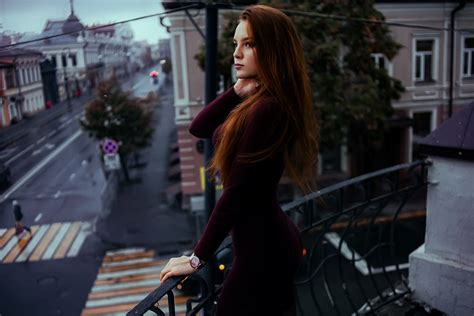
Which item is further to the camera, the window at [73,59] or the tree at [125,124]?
the tree at [125,124]

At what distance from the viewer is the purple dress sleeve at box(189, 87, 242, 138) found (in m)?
1.83

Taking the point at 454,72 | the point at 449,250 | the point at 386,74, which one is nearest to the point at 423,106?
the point at 386,74

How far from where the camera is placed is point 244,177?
5.01ft

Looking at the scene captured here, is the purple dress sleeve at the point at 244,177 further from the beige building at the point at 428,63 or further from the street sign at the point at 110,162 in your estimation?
the street sign at the point at 110,162

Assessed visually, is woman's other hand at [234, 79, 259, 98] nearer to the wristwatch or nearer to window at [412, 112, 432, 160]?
the wristwatch

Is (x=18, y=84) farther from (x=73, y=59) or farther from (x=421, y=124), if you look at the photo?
(x=421, y=124)

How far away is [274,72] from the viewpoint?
61.2 inches

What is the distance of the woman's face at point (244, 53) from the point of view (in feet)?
5.18

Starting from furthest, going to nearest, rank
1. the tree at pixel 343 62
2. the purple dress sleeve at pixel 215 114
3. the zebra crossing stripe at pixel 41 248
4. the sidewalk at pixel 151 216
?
the sidewalk at pixel 151 216, the tree at pixel 343 62, the zebra crossing stripe at pixel 41 248, the purple dress sleeve at pixel 215 114

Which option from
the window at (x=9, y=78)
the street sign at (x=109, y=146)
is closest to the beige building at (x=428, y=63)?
the window at (x=9, y=78)

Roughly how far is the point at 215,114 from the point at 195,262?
61cm

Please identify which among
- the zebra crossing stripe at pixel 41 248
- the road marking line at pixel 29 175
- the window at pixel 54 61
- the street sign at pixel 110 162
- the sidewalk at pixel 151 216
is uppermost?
the window at pixel 54 61

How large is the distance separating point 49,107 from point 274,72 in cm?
201

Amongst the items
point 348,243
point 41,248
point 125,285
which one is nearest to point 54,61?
point 41,248
